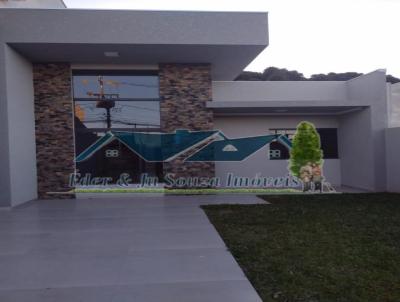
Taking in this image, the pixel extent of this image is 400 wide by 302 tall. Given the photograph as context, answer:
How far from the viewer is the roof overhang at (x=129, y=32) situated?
36.6ft

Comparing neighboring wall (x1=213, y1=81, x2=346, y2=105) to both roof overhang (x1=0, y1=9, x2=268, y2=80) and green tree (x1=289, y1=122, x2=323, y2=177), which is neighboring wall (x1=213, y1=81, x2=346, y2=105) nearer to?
green tree (x1=289, y1=122, x2=323, y2=177)

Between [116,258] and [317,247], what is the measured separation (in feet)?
10.5

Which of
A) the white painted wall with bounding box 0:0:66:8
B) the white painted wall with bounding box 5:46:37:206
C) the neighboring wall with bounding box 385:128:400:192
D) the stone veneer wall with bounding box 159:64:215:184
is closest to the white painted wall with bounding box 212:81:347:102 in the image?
the stone veneer wall with bounding box 159:64:215:184

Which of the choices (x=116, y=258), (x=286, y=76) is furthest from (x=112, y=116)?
(x=286, y=76)

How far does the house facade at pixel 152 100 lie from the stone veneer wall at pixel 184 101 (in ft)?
0.11

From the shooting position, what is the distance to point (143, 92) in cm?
1341

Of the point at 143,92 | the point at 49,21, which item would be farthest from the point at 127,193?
the point at 49,21

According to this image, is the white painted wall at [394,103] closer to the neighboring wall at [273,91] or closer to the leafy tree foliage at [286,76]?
the neighboring wall at [273,91]

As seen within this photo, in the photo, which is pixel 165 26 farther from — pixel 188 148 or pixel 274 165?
pixel 274 165

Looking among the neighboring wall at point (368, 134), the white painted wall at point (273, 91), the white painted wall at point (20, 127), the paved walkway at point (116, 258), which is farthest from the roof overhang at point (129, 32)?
the paved walkway at point (116, 258)

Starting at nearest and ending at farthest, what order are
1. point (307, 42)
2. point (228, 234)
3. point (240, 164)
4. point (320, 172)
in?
point (228, 234), point (320, 172), point (240, 164), point (307, 42)

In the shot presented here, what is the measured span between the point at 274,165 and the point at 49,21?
9.44 m

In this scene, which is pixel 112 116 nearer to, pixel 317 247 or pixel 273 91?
pixel 273 91

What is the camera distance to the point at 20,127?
38.4 feet
